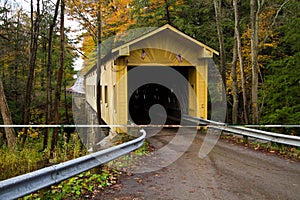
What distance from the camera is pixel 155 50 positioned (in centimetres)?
1319

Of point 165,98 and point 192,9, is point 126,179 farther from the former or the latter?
point 192,9

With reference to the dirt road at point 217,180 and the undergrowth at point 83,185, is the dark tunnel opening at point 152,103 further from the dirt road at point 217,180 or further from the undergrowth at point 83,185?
the undergrowth at point 83,185

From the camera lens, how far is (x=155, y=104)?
23.1 m

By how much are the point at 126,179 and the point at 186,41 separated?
8794mm

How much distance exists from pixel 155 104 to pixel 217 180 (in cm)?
1766

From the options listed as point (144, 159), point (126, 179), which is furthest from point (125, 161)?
point (126, 179)

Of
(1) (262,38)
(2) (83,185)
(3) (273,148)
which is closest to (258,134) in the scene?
(3) (273,148)

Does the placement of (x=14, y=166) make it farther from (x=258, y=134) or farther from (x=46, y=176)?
(x=258, y=134)

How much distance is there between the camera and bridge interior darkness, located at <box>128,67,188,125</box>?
17.6m

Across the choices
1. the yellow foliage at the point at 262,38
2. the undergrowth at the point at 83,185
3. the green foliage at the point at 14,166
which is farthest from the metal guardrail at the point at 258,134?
the yellow foliage at the point at 262,38

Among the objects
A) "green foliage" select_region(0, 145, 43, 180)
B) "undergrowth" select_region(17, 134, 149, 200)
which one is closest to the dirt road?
"undergrowth" select_region(17, 134, 149, 200)

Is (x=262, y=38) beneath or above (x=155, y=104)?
above

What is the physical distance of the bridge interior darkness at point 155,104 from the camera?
17620 mm

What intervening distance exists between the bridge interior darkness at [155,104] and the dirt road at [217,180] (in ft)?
29.8
